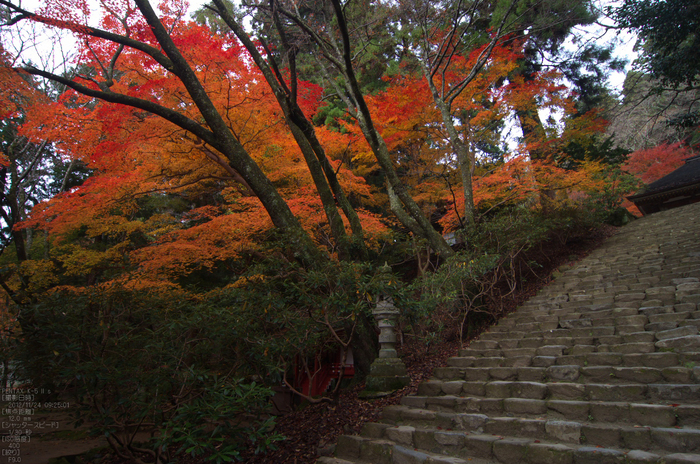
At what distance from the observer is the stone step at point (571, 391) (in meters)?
3.30

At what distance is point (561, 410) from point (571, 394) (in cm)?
32

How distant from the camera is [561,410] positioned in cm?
357

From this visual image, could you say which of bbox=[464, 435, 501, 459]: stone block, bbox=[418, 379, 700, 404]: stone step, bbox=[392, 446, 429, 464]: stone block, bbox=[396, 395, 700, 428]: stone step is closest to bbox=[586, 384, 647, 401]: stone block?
bbox=[418, 379, 700, 404]: stone step

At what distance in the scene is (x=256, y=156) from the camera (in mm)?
10367

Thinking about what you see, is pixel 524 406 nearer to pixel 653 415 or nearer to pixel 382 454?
pixel 653 415

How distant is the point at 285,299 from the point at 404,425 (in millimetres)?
2063

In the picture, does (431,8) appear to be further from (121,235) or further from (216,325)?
(121,235)

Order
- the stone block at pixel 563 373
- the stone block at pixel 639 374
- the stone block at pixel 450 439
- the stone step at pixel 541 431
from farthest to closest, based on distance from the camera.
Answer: the stone block at pixel 563 373
the stone block at pixel 639 374
the stone block at pixel 450 439
the stone step at pixel 541 431

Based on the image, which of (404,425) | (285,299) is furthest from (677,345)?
(285,299)

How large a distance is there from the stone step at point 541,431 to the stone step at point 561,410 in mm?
89

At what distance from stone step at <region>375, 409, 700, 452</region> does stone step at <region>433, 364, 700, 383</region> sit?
87 centimetres

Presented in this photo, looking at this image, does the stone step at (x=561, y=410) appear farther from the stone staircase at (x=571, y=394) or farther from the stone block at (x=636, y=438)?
the stone block at (x=636, y=438)

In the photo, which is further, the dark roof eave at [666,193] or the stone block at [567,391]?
the dark roof eave at [666,193]

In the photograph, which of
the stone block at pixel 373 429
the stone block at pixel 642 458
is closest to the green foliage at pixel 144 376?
the stone block at pixel 373 429
